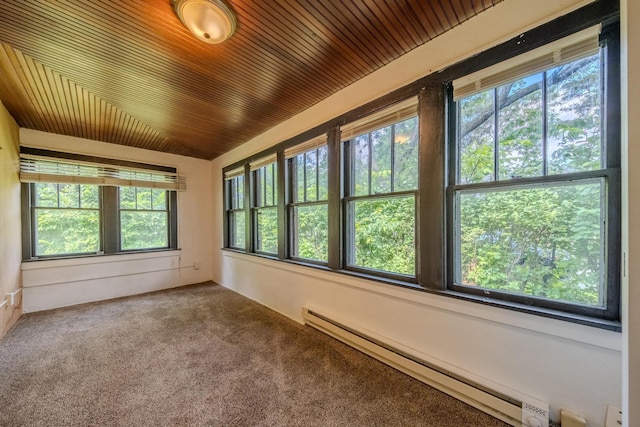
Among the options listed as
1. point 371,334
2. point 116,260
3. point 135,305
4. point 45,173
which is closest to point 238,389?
point 371,334

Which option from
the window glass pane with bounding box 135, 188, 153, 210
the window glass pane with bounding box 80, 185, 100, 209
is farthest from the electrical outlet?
the window glass pane with bounding box 80, 185, 100, 209

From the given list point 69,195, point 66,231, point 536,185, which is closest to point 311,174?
point 536,185

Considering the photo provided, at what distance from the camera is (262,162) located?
359 centimetres

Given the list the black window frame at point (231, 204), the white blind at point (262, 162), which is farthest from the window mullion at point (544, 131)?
the black window frame at point (231, 204)

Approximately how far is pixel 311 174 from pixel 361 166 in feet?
2.46

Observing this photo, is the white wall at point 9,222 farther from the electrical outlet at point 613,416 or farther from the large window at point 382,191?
the electrical outlet at point 613,416

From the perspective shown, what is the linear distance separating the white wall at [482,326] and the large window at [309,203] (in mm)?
361

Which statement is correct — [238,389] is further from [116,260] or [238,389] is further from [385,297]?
[116,260]

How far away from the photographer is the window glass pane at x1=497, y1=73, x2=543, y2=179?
4.80ft

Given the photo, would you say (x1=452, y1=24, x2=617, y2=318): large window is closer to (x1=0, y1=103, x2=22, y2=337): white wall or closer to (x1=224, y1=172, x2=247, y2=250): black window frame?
(x1=224, y1=172, x2=247, y2=250): black window frame

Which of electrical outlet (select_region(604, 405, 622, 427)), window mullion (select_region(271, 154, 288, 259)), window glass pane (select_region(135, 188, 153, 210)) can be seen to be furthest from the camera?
window glass pane (select_region(135, 188, 153, 210))

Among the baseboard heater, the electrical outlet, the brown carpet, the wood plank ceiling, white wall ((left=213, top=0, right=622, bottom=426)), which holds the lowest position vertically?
the brown carpet

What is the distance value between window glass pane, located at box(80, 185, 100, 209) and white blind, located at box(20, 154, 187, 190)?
13cm

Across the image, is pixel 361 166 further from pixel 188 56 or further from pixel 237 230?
pixel 237 230
